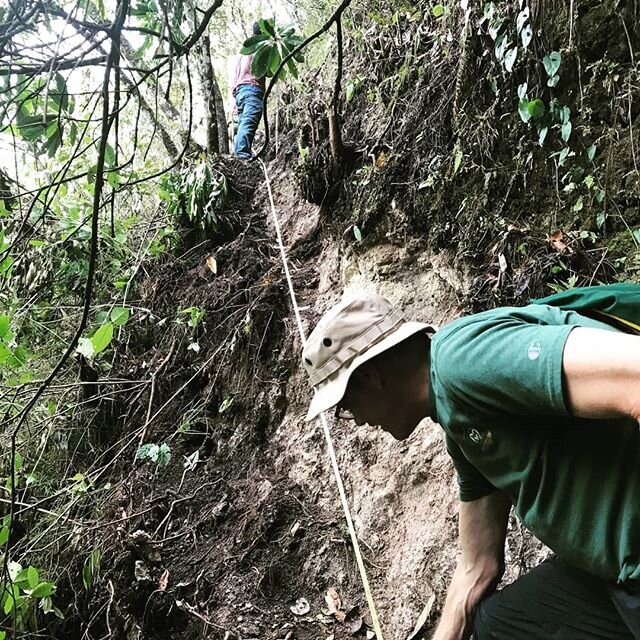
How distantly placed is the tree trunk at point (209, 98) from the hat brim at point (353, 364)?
14.2 ft

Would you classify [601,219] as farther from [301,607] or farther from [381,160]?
[301,607]

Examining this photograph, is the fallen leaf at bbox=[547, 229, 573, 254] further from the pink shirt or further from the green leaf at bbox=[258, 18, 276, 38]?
the pink shirt

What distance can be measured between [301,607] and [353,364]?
1.66m

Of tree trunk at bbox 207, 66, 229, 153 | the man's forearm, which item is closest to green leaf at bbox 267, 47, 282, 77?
the man's forearm

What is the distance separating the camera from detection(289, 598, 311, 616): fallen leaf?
2.58m

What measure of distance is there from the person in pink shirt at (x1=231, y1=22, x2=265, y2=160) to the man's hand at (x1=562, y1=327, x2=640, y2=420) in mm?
4921

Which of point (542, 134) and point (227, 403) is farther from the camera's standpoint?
point (227, 403)

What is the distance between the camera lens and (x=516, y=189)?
269cm

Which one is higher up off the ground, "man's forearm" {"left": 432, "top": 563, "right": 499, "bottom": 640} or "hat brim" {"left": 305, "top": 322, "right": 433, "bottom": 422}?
"hat brim" {"left": 305, "top": 322, "right": 433, "bottom": 422}

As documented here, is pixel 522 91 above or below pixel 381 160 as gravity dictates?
above

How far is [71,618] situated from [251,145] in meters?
4.30

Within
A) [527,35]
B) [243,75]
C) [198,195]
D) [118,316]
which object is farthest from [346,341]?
[243,75]

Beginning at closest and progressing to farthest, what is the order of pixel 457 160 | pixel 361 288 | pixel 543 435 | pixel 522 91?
pixel 543 435 → pixel 522 91 → pixel 457 160 → pixel 361 288

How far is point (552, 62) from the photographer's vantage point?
250 centimetres
